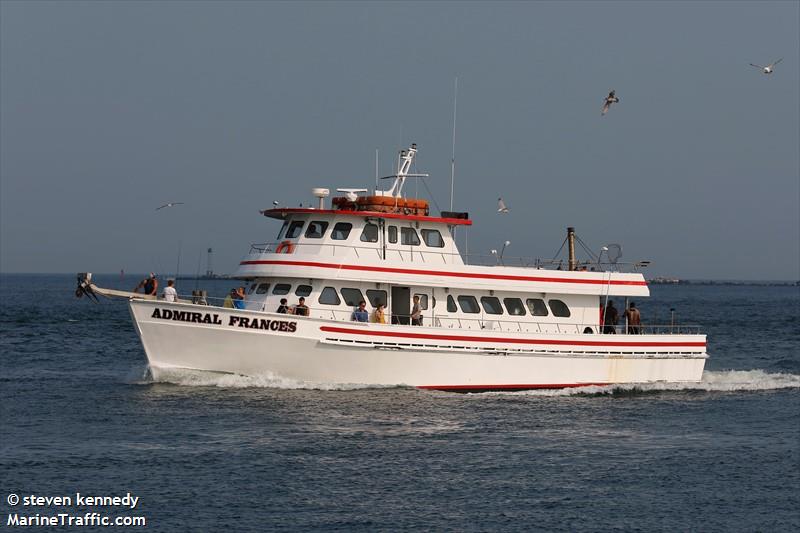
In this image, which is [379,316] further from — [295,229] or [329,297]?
[295,229]

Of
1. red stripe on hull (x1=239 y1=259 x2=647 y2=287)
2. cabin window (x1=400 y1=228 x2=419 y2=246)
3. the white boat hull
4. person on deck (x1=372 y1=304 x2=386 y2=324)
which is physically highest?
cabin window (x1=400 y1=228 x2=419 y2=246)

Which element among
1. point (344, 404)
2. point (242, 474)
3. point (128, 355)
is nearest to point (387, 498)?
point (242, 474)

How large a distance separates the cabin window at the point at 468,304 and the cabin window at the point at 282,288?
481 centimetres

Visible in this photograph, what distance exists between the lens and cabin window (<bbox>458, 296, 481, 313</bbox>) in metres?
29.1

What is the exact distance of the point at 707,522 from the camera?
672 inches

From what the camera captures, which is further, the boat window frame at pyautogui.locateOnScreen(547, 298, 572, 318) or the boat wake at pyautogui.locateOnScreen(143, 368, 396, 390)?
the boat window frame at pyautogui.locateOnScreen(547, 298, 572, 318)

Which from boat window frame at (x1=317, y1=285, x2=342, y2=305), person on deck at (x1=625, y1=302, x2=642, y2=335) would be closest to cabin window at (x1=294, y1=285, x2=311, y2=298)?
boat window frame at (x1=317, y1=285, x2=342, y2=305)

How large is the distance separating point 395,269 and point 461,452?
7688 millimetres

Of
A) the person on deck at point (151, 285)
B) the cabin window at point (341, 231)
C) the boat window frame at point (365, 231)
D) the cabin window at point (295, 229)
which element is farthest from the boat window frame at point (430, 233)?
the person on deck at point (151, 285)

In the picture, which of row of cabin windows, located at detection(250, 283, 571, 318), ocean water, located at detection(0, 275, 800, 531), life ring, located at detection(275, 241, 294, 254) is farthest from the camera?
life ring, located at detection(275, 241, 294, 254)

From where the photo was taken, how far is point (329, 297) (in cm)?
2770

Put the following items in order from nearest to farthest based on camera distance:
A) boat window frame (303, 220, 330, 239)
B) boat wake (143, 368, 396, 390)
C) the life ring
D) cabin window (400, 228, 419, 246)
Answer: boat wake (143, 368, 396, 390)
the life ring
boat window frame (303, 220, 330, 239)
cabin window (400, 228, 419, 246)

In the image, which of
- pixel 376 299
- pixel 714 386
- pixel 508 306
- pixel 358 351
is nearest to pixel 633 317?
pixel 714 386

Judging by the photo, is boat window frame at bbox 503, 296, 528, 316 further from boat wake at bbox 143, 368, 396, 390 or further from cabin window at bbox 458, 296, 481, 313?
boat wake at bbox 143, 368, 396, 390
